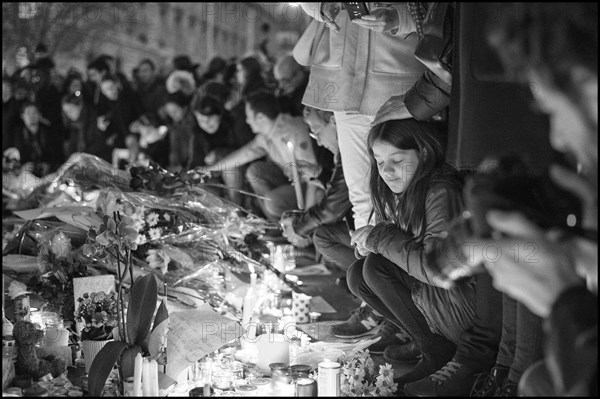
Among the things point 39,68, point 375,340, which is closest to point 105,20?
point 39,68

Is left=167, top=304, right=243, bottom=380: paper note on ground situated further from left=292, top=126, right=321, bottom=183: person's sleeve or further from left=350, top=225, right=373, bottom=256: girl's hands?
left=292, top=126, right=321, bottom=183: person's sleeve

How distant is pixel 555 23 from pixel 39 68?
955 cm

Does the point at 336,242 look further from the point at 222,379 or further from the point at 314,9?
the point at 222,379

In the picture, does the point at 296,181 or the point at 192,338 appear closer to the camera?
the point at 192,338

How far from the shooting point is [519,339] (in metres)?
2.66

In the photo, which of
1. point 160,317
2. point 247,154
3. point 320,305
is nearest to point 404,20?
point 160,317

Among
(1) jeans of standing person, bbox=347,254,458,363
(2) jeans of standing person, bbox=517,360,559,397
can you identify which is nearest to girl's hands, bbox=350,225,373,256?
(1) jeans of standing person, bbox=347,254,458,363

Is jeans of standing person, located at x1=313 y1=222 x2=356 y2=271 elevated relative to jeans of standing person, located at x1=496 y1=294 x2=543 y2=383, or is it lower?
elevated

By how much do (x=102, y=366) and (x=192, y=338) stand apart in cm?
35

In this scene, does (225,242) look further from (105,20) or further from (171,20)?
(171,20)

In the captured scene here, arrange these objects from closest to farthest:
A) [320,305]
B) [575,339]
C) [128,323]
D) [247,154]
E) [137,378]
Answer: [575,339] < [137,378] < [128,323] < [320,305] < [247,154]

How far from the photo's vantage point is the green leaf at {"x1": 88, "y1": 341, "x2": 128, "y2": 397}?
288 centimetres

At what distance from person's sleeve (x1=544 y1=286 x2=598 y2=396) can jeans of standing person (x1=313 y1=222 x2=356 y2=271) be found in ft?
9.38

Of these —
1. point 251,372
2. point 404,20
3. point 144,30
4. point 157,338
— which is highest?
point 144,30
